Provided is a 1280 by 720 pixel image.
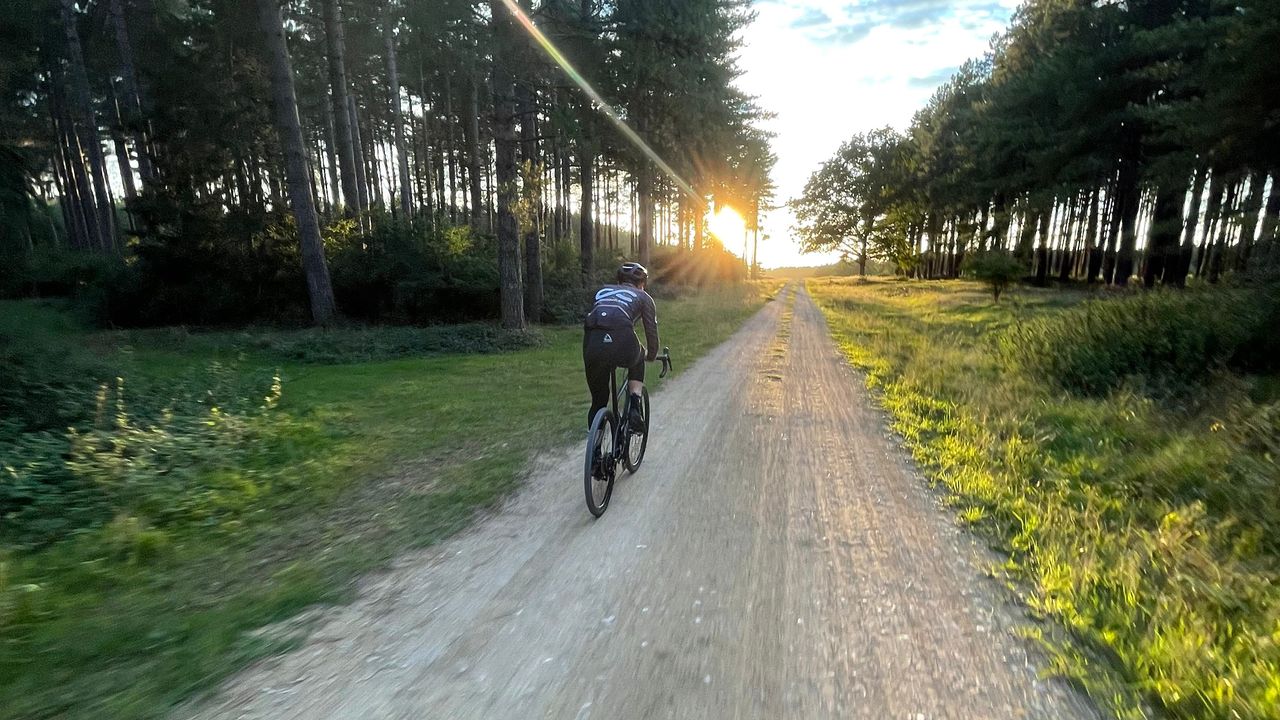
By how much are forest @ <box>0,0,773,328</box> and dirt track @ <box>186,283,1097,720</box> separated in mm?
11363

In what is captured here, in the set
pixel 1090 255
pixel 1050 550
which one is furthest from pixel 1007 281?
pixel 1050 550

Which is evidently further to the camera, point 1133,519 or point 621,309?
point 621,309

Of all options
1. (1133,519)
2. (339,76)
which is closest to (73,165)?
(339,76)

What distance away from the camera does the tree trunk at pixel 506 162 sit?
1349cm

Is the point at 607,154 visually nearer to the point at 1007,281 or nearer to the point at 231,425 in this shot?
the point at 231,425

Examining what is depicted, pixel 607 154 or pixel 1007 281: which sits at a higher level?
pixel 607 154

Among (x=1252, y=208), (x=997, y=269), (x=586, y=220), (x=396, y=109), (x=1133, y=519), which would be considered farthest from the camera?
(x=997, y=269)

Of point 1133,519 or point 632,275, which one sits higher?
point 632,275

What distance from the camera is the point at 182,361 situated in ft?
37.6

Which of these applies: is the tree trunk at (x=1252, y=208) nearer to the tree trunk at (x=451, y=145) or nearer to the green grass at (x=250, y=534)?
the green grass at (x=250, y=534)

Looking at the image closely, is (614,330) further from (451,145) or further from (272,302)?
(451,145)

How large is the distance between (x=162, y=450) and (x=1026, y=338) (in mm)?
13411

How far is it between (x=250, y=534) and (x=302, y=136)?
18.0 meters

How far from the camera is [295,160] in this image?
15.0 metres
